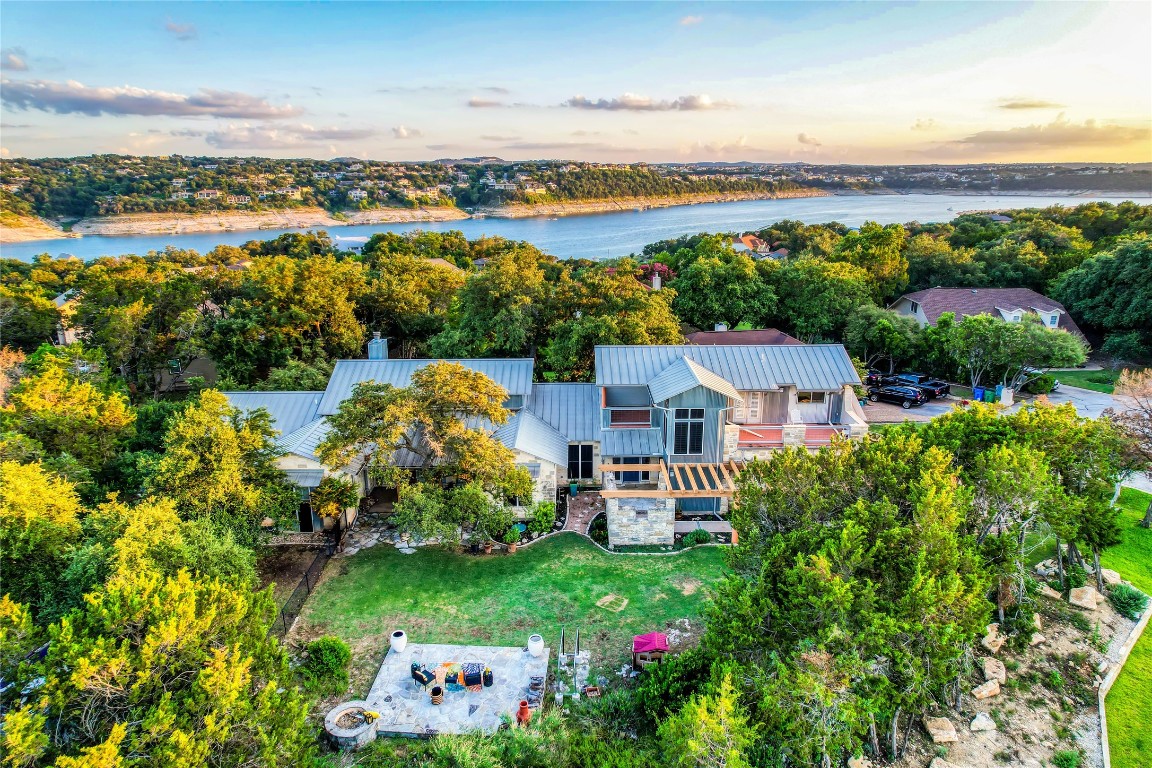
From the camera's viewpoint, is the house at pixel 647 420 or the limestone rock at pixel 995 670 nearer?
the limestone rock at pixel 995 670

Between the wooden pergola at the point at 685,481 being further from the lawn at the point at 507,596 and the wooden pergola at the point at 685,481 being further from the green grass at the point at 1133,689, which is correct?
the green grass at the point at 1133,689

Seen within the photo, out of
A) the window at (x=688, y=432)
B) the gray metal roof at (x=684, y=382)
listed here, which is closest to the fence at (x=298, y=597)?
the gray metal roof at (x=684, y=382)

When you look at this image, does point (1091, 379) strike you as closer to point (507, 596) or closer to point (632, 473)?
point (632, 473)

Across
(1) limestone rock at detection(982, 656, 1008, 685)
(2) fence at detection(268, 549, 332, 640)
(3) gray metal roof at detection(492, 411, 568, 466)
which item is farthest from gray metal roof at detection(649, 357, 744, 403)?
(2) fence at detection(268, 549, 332, 640)

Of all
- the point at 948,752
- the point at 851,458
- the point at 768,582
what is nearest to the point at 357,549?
the point at 768,582

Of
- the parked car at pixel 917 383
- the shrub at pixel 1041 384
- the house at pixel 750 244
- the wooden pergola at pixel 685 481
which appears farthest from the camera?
the house at pixel 750 244
